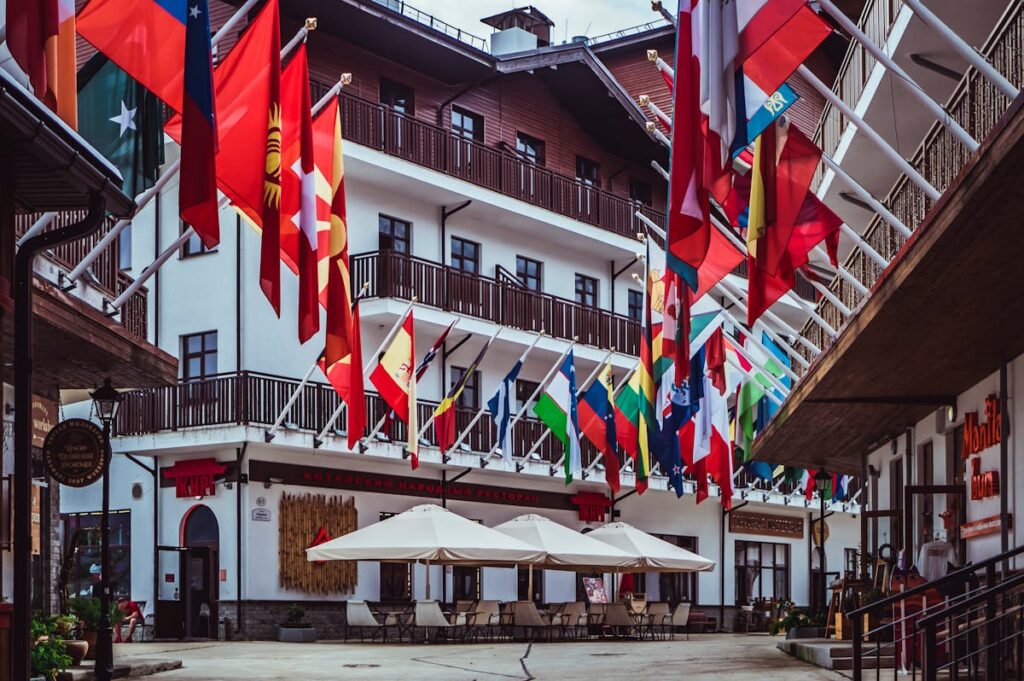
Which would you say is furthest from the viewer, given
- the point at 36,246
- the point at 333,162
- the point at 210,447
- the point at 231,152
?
the point at 210,447

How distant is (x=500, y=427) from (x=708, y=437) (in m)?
8.17

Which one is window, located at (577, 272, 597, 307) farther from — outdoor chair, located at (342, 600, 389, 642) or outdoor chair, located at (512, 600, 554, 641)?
outdoor chair, located at (342, 600, 389, 642)

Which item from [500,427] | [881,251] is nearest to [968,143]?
[881,251]

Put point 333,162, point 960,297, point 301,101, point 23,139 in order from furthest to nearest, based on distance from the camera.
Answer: point 333,162 → point 301,101 → point 960,297 → point 23,139

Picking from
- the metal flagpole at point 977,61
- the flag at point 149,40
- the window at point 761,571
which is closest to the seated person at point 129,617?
the flag at point 149,40

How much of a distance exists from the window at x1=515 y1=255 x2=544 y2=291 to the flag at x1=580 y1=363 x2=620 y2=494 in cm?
886

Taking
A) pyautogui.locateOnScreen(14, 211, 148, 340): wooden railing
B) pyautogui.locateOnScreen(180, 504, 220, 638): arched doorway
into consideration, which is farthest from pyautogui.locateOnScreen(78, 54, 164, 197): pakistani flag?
pyautogui.locateOnScreen(180, 504, 220, 638): arched doorway

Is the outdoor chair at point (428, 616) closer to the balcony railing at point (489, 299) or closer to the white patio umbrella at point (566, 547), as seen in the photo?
the white patio umbrella at point (566, 547)

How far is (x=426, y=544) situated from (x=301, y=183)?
46.7ft

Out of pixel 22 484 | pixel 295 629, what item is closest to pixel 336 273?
pixel 22 484

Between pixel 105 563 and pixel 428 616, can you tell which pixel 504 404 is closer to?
pixel 428 616

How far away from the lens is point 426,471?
40000 mm

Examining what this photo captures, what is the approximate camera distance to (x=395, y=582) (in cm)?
3859

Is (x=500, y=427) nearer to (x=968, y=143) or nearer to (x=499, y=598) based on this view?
(x=499, y=598)
